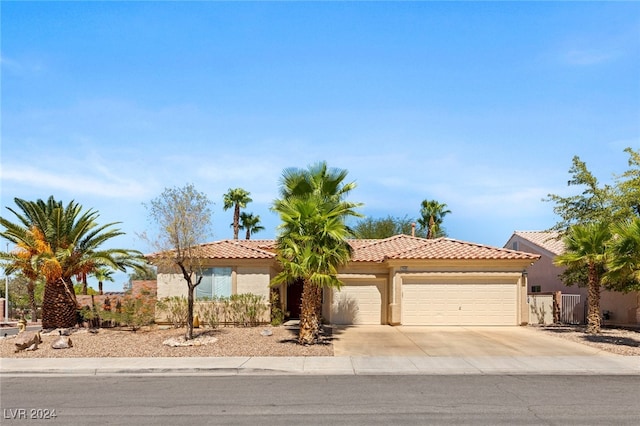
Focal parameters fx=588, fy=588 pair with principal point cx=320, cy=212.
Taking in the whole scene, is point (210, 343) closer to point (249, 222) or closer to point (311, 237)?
point (311, 237)

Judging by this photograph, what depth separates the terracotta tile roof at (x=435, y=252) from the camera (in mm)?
27422

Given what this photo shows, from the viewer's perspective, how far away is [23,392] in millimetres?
12852

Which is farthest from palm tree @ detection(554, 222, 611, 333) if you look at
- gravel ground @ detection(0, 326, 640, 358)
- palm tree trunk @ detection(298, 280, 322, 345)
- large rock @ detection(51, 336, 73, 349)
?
large rock @ detection(51, 336, 73, 349)

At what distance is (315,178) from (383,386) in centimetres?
963

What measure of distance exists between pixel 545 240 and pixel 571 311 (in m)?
4.89

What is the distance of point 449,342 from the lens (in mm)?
21375

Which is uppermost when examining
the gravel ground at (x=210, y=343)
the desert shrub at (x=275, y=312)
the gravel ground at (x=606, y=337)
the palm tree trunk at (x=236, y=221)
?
the palm tree trunk at (x=236, y=221)

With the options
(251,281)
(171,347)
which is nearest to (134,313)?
(251,281)

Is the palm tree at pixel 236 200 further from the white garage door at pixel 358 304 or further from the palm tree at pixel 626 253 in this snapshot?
the palm tree at pixel 626 253

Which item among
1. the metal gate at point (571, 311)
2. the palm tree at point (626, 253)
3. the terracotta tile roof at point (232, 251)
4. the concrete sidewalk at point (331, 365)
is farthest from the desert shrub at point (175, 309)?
the metal gate at point (571, 311)

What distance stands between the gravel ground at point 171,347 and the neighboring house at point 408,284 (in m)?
3.08

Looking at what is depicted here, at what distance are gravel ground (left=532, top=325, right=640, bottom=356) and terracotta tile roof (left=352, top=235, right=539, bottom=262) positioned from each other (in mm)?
3640

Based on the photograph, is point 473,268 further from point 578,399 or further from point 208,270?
point 578,399

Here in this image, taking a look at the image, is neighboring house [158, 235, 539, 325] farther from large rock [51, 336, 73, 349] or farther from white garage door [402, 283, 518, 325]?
large rock [51, 336, 73, 349]
